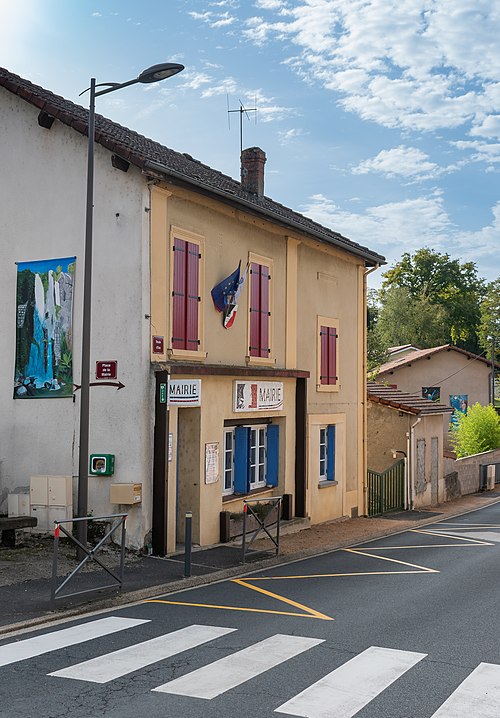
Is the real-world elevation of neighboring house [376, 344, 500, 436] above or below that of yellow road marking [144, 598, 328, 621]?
above

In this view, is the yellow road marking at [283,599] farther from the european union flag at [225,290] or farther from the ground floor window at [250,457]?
the european union flag at [225,290]

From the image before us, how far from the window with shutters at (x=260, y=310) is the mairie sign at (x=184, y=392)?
248cm

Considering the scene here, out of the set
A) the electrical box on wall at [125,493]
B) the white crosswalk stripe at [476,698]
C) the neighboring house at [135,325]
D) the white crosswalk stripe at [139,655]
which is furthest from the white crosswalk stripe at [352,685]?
the neighboring house at [135,325]

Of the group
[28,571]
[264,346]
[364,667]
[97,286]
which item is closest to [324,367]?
[264,346]

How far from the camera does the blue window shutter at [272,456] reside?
1730cm

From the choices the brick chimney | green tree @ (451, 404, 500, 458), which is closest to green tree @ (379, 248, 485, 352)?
green tree @ (451, 404, 500, 458)

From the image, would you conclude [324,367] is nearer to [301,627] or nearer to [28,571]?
[28,571]

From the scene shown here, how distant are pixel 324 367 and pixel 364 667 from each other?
1264cm

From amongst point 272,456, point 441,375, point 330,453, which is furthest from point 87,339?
point 441,375

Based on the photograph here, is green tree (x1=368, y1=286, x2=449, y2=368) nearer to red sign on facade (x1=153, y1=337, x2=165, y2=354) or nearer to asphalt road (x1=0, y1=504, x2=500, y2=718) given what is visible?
red sign on facade (x1=153, y1=337, x2=165, y2=354)

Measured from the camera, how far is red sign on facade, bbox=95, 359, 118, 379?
13.2 m

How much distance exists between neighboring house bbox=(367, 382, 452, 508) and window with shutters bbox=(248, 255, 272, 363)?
8538 millimetres

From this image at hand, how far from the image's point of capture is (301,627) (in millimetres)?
8555

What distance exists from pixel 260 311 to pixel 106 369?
435cm
